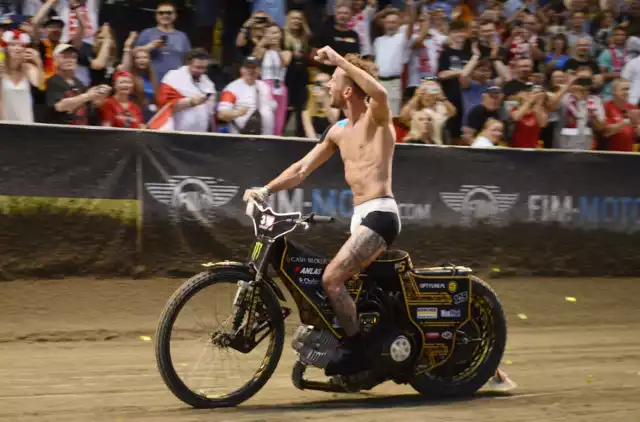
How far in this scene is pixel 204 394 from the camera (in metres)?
6.60

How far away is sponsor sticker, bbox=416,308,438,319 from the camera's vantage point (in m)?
7.11

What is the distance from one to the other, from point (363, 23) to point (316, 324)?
25.5 ft

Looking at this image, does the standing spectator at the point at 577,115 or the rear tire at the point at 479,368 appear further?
the standing spectator at the point at 577,115

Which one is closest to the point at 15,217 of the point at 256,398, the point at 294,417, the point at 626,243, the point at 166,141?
the point at 166,141

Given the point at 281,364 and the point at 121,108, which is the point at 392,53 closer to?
the point at 121,108

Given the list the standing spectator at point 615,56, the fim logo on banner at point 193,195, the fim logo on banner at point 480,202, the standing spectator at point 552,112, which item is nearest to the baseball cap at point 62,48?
the fim logo on banner at point 193,195

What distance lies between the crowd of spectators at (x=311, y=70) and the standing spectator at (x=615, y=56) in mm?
21

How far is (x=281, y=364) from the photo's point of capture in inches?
331

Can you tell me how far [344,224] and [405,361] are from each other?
476cm

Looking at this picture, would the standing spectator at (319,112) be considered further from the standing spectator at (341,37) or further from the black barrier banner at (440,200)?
the standing spectator at (341,37)

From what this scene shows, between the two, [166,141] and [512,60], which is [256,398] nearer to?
[166,141]

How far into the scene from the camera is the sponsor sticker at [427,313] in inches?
280

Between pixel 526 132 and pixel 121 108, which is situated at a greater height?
pixel 121 108

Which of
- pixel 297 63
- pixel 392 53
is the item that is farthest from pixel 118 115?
pixel 392 53
